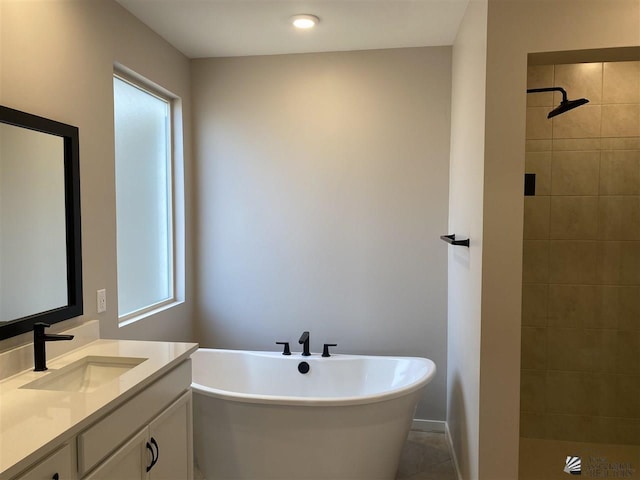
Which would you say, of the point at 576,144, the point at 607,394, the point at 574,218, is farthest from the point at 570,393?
the point at 576,144

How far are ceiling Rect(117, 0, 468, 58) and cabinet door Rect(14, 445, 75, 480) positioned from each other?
213 cm

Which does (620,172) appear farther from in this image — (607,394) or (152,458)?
(152,458)

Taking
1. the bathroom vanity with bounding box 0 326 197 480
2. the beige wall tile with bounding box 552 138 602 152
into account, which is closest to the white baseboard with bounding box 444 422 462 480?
the bathroom vanity with bounding box 0 326 197 480

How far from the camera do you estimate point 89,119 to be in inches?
83.4

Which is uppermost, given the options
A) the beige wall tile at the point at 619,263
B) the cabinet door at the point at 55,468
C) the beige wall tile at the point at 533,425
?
the beige wall tile at the point at 619,263

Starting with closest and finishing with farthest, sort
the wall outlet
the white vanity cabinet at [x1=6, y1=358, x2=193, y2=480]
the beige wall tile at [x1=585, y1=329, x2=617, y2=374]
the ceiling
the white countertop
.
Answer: the white countertop < the white vanity cabinet at [x1=6, y1=358, x2=193, y2=480] < the wall outlet < the ceiling < the beige wall tile at [x1=585, y1=329, x2=617, y2=374]

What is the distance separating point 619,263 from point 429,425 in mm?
1586

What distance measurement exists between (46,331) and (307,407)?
119 cm

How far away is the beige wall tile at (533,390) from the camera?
2.88m

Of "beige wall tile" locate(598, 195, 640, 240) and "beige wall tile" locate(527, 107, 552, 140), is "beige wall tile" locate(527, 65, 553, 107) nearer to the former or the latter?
"beige wall tile" locate(527, 107, 552, 140)

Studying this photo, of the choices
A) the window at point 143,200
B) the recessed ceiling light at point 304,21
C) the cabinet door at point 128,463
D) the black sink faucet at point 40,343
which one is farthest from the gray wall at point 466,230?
the window at point 143,200

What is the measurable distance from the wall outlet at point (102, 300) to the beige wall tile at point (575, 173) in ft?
8.56

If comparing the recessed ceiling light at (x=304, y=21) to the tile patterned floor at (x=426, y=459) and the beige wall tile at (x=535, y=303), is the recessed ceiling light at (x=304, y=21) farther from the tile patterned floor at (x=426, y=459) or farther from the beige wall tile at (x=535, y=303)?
the tile patterned floor at (x=426, y=459)

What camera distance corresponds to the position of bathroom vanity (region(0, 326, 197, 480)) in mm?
1168
